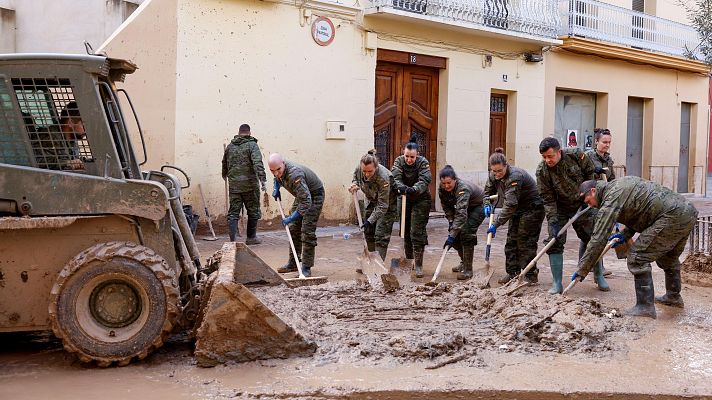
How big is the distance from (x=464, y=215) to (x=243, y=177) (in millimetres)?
3950

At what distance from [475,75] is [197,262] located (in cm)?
1098

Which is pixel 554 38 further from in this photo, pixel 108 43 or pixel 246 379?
pixel 246 379

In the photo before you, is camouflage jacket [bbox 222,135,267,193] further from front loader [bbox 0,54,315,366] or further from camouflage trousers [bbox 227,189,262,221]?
front loader [bbox 0,54,315,366]

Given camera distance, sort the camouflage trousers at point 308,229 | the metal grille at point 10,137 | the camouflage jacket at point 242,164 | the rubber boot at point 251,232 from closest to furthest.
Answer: the metal grille at point 10,137
the camouflage trousers at point 308,229
the camouflage jacket at point 242,164
the rubber boot at point 251,232

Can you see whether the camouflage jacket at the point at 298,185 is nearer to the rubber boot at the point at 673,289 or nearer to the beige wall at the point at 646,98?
the rubber boot at the point at 673,289

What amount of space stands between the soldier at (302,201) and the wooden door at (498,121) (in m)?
8.79

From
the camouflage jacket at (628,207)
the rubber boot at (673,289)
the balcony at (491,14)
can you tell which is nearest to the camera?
the camouflage jacket at (628,207)

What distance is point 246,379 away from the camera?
5.02 meters

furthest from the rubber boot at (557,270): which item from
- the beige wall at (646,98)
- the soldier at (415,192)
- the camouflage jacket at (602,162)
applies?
the beige wall at (646,98)

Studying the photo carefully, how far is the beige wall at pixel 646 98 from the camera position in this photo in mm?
18078

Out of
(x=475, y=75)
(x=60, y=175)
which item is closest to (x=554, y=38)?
(x=475, y=75)

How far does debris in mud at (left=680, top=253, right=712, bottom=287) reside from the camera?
877cm

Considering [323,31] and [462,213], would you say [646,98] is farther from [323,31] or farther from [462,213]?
[462,213]

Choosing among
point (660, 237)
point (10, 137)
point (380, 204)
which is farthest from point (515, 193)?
point (10, 137)
